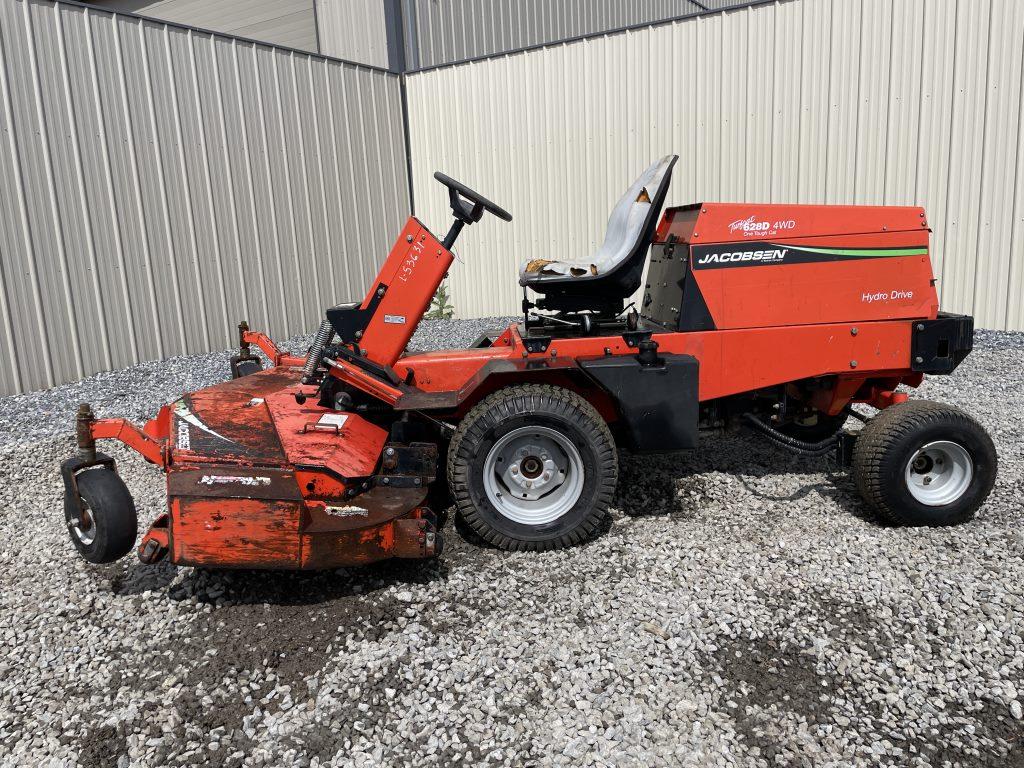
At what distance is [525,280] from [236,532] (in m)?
1.89

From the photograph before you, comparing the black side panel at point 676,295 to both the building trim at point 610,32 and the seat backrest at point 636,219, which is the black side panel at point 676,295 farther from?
the building trim at point 610,32

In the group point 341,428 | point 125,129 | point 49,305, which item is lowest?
point 341,428

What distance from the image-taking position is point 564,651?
2.76 metres

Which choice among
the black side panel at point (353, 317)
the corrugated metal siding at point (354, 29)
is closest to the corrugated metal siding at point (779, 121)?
the corrugated metal siding at point (354, 29)

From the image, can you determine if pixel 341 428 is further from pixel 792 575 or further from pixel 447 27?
pixel 447 27

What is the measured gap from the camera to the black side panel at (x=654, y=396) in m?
3.60

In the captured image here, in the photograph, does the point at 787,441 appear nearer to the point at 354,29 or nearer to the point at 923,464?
the point at 923,464

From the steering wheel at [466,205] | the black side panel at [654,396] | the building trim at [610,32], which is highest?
the building trim at [610,32]

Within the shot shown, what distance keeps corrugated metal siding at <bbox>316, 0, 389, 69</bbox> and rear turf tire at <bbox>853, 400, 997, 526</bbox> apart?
9.12 meters

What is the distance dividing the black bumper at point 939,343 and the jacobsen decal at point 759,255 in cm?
56

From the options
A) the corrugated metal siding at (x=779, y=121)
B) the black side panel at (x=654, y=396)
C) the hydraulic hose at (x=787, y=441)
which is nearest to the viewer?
the black side panel at (x=654, y=396)

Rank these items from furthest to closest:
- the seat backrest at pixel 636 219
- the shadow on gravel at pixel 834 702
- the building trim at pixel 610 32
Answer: the building trim at pixel 610 32 → the seat backrest at pixel 636 219 → the shadow on gravel at pixel 834 702

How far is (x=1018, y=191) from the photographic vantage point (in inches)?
297

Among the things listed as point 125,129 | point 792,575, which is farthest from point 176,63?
point 792,575
